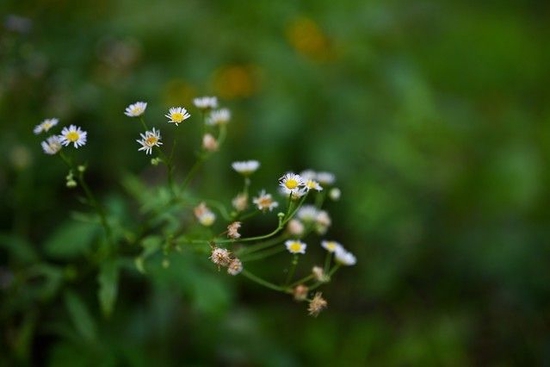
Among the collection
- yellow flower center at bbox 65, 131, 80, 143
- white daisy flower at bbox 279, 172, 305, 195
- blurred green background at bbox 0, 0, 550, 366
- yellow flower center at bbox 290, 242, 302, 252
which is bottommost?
blurred green background at bbox 0, 0, 550, 366

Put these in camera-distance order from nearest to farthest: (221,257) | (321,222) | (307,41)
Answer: (221,257) → (321,222) → (307,41)

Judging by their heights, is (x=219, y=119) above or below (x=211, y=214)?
above

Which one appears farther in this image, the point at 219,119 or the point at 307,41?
the point at 307,41

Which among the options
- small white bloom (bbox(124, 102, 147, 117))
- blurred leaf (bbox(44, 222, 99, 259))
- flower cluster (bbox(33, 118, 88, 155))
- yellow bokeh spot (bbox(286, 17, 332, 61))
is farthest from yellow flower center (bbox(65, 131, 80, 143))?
yellow bokeh spot (bbox(286, 17, 332, 61))

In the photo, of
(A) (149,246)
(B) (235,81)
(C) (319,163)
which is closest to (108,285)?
(A) (149,246)

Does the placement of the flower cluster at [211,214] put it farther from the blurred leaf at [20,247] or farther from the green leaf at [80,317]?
the blurred leaf at [20,247]

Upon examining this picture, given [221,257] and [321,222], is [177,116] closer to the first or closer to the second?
[221,257]

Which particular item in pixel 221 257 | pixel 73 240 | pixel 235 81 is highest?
pixel 221 257

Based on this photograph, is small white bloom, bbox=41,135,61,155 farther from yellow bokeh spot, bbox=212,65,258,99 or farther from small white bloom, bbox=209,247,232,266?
yellow bokeh spot, bbox=212,65,258,99
